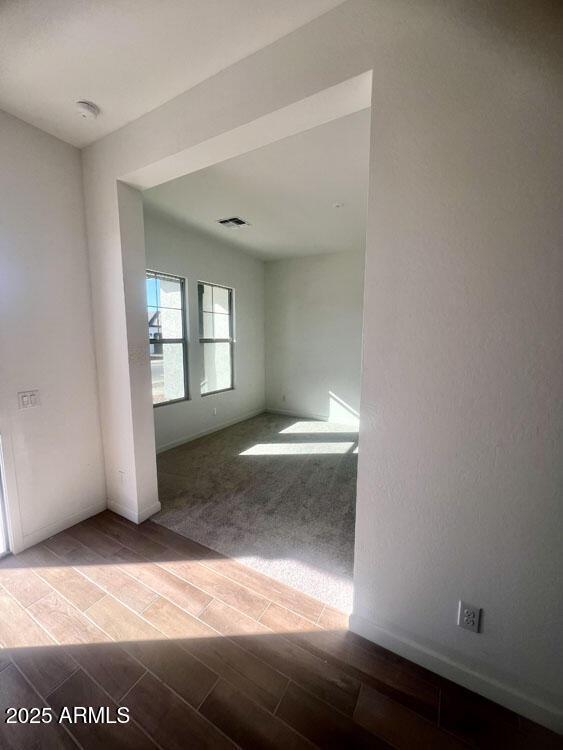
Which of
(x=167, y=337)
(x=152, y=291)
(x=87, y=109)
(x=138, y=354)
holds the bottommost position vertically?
(x=138, y=354)

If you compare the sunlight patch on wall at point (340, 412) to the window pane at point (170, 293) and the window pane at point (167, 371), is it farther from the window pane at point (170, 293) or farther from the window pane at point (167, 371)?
the window pane at point (170, 293)

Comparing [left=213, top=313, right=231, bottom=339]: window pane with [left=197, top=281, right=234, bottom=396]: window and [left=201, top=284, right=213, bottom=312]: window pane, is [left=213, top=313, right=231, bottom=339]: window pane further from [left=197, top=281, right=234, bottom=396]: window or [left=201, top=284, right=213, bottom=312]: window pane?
[left=201, top=284, right=213, bottom=312]: window pane

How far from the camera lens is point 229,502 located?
8.41ft

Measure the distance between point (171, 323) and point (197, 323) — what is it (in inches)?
15.1

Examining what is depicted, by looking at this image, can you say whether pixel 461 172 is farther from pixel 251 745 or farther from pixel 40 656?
pixel 40 656

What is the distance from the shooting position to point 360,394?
1.50m

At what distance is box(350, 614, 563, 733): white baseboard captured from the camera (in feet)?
3.55

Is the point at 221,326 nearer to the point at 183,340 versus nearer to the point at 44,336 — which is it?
the point at 183,340

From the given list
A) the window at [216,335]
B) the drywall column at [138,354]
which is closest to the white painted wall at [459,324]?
the drywall column at [138,354]

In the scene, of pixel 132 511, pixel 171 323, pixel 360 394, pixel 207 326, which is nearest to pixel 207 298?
pixel 207 326

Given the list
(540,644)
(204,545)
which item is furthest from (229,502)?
(540,644)

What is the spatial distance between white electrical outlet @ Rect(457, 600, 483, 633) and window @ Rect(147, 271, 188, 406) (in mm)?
3464

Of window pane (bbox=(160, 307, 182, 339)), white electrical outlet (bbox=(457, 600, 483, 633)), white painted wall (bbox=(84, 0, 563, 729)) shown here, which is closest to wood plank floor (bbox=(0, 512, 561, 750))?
white painted wall (bbox=(84, 0, 563, 729))

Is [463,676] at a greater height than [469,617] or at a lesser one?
lesser
